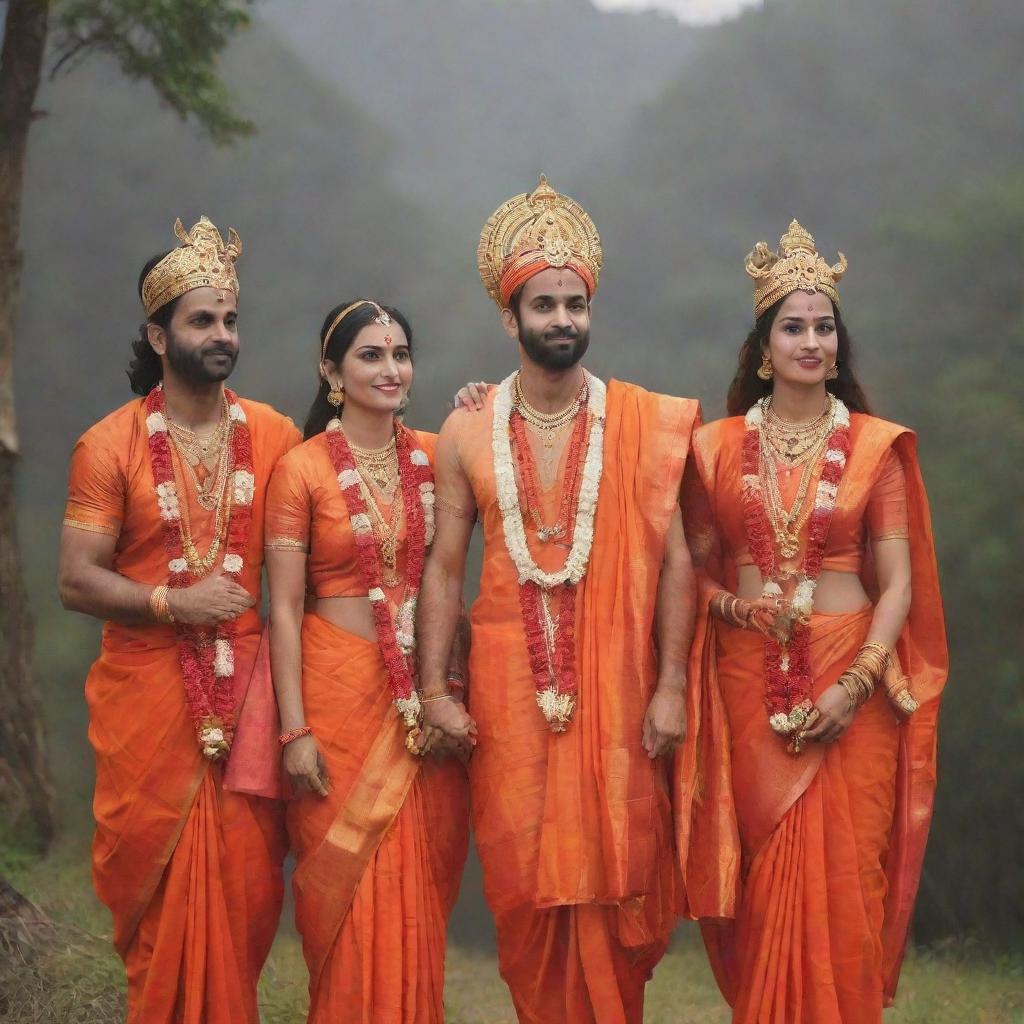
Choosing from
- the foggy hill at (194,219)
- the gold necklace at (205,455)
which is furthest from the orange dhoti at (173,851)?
the foggy hill at (194,219)

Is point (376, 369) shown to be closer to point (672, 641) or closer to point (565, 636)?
point (565, 636)

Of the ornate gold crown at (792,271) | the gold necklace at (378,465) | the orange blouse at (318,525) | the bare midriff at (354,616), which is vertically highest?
the ornate gold crown at (792,271)

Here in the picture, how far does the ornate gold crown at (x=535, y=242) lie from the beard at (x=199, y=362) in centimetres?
77

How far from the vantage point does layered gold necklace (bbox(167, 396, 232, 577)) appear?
4.05 m

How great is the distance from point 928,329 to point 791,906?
3.83 meters

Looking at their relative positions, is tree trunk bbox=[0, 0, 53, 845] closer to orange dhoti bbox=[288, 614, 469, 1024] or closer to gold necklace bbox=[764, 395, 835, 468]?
orange dhoti bbox=[288, 614, 469, 1024]

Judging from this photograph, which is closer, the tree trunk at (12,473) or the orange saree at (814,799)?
the orange saree at (814,799)

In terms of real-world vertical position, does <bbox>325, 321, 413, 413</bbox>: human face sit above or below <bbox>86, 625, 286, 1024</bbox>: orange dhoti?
above

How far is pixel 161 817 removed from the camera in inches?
157

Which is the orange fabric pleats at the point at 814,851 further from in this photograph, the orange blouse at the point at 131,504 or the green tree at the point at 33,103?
the green tree at the point at 33,103

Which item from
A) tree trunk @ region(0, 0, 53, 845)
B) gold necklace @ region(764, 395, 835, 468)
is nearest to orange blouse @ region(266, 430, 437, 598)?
gold necklace @ region(764, 395, 835, 468)

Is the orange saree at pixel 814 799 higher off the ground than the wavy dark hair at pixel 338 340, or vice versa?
the wavy dark hair at pixel 338 340

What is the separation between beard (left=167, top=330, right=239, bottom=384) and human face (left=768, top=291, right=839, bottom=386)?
153 cm

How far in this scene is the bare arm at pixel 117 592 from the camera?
392cm
